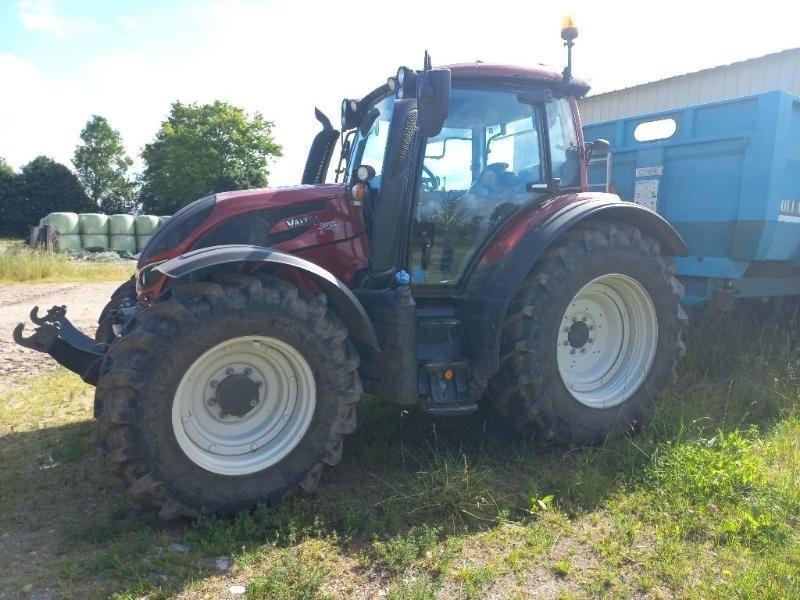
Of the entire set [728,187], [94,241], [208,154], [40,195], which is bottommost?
[94,241]

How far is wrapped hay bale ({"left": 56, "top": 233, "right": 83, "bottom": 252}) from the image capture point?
78.0 ft

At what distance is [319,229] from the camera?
3805 millimetres

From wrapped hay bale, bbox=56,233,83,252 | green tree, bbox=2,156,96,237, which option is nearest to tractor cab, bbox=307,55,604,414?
wrapped hay bale, bbox=56,233,83,252

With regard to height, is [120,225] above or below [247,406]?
above

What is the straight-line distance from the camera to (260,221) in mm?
3689

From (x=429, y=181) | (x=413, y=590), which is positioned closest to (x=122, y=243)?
(x=429, y=181)

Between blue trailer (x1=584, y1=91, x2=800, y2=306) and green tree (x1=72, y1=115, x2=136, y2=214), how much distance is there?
1797 inches

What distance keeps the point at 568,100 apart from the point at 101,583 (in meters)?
3.76

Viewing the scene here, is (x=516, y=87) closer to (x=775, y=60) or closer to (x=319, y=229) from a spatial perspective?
(x=319, y=229)

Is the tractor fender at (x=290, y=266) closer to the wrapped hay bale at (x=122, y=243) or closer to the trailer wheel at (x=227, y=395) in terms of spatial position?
the trailer wheel at (x=227, y=395)

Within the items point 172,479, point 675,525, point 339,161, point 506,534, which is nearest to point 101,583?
point 172,479

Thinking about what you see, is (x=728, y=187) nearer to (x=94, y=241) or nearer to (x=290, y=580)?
(x=290, y=580)

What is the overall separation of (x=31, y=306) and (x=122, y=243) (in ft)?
53.9

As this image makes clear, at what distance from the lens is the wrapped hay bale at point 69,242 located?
23.8 metres
